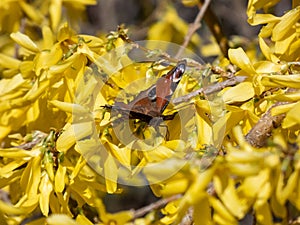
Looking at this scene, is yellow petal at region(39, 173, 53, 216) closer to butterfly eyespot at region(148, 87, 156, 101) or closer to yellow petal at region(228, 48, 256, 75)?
butterfly eyespot at region(148, 87, 156, 101)

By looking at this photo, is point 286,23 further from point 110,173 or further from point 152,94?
point 110,173

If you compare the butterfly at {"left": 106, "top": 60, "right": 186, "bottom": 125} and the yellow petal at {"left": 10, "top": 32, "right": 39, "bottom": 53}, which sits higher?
the yellow petal at {"left": 10, "top": 32, "right": 39, "bottom": 53}

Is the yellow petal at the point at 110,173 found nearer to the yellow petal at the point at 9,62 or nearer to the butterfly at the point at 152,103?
the butterfly at the point at 152,103

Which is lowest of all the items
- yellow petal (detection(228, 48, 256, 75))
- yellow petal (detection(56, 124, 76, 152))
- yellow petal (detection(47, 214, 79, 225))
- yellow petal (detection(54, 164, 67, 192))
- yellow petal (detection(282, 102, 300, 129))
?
yellow petal (detection(54, 164, 67, 192))

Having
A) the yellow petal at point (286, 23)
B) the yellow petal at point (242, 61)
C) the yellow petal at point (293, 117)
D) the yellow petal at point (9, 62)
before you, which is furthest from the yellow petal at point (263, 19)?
the yellow petal at point (9, 62)

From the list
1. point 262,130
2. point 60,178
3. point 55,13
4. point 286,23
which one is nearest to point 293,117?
point 262,130

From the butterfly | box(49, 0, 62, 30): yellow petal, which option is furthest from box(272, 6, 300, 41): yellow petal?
box(49, 0, 62, 30): yellow petal
